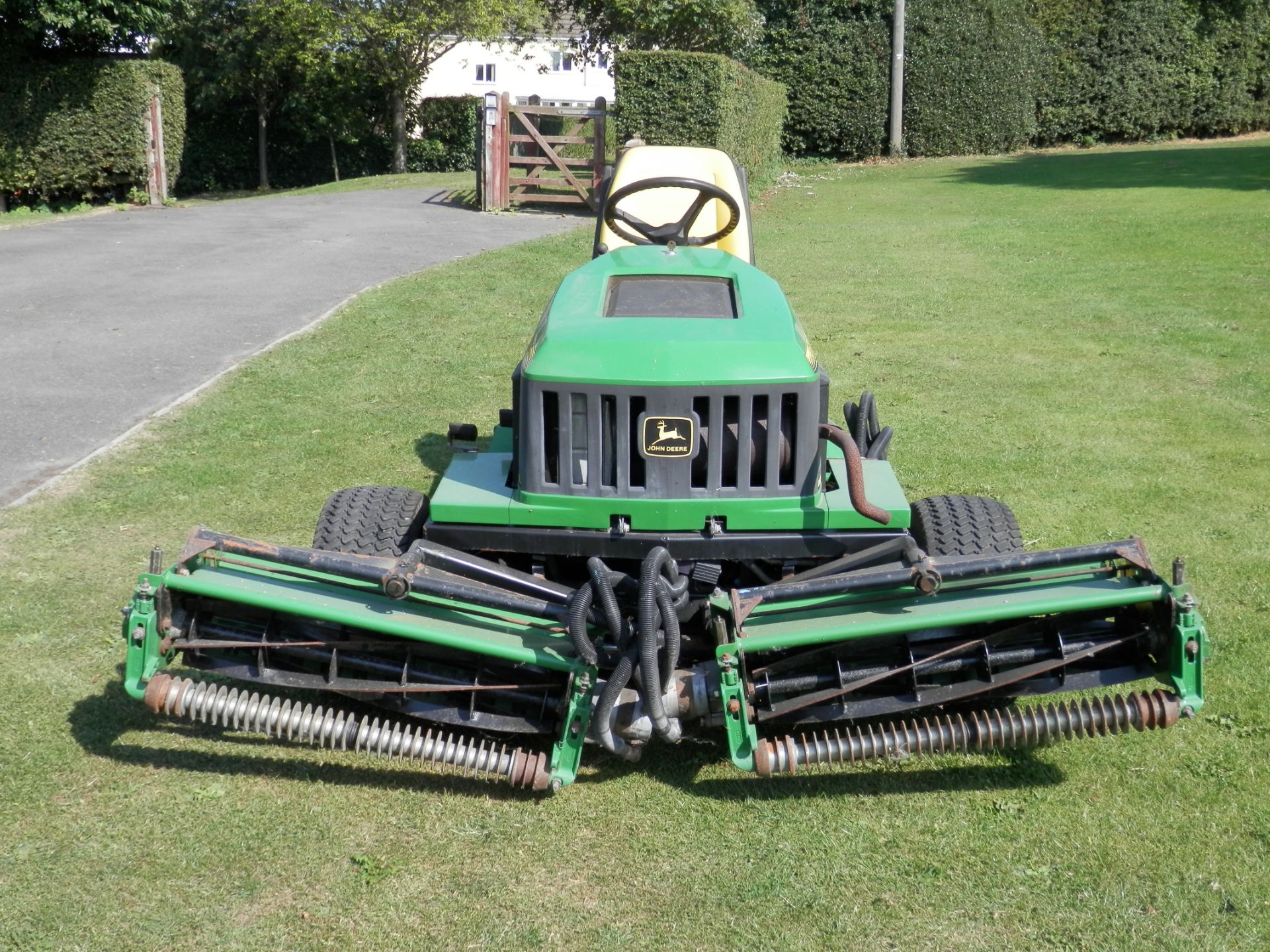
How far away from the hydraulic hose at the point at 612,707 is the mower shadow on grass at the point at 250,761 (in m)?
0.31

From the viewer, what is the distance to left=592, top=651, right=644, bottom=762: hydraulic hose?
3.79 m

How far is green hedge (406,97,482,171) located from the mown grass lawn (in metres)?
23.3

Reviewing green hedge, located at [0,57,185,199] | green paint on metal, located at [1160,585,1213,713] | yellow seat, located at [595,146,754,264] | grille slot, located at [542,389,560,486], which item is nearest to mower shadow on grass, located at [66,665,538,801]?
grille slot, located at [542,389,560,486]

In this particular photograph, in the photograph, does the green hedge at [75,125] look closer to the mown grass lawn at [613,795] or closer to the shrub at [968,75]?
the mown grass lawn at [613,795]

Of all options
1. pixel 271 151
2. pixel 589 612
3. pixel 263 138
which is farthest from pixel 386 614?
pixel 271 151

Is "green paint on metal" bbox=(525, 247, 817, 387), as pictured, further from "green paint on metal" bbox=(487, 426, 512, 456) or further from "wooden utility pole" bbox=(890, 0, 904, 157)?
"wooden utility pole" bbox=(890, 0, 904, 157)

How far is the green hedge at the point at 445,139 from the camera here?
31.2 metres

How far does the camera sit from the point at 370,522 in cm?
481

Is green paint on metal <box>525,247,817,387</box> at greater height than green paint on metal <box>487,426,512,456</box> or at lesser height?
greater

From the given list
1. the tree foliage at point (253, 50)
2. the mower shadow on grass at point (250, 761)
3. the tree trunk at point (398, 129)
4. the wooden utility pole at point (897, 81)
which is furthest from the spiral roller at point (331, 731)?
the wooden utility pole at point (897, 81)

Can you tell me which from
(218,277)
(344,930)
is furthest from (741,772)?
(218,277)

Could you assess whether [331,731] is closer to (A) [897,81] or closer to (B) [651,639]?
(B) [651,639]

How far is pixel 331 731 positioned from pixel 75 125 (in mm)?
19811

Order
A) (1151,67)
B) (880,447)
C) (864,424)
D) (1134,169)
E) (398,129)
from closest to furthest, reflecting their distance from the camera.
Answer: (880,447)
(864,424)
(1134,169)
(398,129)
(1151,67)
